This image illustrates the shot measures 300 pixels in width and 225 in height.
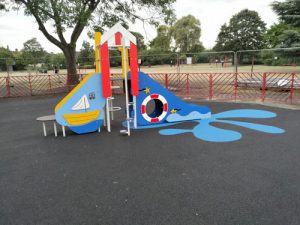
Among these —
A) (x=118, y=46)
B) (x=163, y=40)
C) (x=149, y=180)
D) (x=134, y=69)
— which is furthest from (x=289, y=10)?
(x=163, y=40)

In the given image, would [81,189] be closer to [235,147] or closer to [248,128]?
[235,147]

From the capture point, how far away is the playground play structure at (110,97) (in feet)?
19.9

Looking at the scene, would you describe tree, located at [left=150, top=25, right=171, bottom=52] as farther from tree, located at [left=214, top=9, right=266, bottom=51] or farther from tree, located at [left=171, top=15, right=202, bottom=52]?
tree, located at [left=214, top=9, right=266, bottom=51]

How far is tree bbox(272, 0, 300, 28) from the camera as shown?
1408cm

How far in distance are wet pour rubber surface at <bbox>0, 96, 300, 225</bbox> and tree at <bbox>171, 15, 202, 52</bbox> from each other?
56388mm

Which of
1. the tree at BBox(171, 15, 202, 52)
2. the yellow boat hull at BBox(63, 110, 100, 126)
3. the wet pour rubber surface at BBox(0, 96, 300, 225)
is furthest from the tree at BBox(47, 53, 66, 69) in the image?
the tree at BBox(171, 15, 202, 52)

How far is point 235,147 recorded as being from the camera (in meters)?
5.17

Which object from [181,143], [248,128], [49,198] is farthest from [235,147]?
[49,198]

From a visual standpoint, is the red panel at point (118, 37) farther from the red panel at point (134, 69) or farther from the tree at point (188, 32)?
the tree at point (188, 32)

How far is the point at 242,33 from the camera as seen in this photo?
57594 mm

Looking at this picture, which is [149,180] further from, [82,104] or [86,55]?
[86,55]

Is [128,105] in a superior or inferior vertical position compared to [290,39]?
inferior

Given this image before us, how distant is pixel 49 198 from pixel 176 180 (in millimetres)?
1815

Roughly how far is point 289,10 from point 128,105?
12991mm
